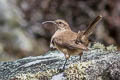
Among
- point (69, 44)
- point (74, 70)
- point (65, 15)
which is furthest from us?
point (65, 15)

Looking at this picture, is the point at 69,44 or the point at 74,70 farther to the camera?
the point at 69,44

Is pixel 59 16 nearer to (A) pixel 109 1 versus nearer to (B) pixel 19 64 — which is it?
(A) pixel 109 1

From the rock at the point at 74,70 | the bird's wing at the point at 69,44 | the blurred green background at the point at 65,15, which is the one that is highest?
the blurred green background at the point at 65,15

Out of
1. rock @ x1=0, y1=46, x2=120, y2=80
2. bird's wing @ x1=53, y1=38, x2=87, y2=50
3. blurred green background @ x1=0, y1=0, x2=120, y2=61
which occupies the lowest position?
rock @ x1=0, y1=46, x2=120, y2=80

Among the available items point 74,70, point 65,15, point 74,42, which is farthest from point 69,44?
point 65,15

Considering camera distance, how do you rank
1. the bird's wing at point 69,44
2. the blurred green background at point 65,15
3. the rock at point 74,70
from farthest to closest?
the blurred green background at point 65,15
the bird's wing at point 69,44
the rock at point 74,70

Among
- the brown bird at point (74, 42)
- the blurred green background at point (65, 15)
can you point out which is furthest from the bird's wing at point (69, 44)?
the blurred green background at point (65, 15)

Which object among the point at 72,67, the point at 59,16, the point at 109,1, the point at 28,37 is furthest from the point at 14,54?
the point at 72,67

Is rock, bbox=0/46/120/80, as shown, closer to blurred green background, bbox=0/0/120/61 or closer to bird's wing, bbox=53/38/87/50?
bird's wing, bbox=53/38/87/50

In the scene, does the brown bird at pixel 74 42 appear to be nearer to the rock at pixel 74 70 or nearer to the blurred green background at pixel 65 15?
the rock at pixel 74 70

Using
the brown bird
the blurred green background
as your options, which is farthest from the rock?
the blurred green background

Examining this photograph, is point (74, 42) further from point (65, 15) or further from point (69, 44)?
point (65, 15)
